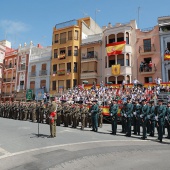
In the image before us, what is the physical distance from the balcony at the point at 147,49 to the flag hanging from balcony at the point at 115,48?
2.71m

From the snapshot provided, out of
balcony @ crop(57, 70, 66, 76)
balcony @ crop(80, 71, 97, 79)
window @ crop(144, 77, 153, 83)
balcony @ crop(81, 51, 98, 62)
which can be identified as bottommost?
window @ crop(144, 77, 153, 83)

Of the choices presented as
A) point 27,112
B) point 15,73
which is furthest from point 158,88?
point 15,73

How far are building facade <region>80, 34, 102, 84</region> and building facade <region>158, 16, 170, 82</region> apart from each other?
9.40 m

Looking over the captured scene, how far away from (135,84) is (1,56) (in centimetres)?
3322

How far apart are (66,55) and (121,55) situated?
32.9ft

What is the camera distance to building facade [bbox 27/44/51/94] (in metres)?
37.7

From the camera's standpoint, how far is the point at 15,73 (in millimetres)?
43031

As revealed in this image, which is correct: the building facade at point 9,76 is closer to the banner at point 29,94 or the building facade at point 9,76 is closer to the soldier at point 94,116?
the banner at point 29,94

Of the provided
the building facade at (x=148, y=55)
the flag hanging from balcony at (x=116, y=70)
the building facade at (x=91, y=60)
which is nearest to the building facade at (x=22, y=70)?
the building facade at (x=91, y=60)

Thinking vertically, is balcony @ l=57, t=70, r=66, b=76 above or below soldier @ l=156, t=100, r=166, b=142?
above

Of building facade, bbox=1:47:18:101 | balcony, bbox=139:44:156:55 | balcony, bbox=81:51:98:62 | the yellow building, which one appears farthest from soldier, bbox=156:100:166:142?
building facade, bbox=1:47:18:101

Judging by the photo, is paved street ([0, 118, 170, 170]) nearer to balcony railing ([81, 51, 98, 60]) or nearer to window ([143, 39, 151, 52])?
window ([143, 39, 151, 52])

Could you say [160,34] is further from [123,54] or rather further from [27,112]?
[27,112]

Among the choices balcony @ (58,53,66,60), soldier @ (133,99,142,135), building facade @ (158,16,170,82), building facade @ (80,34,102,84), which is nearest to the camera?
soldier @ (133,99,142,135)
